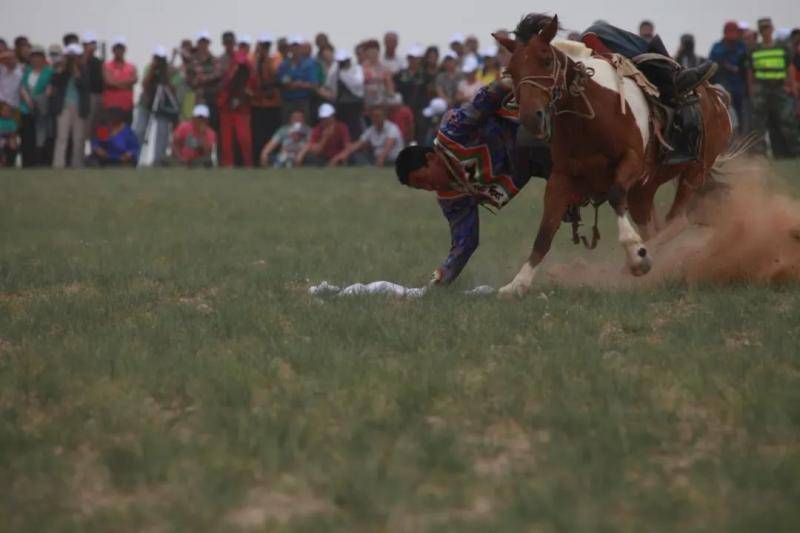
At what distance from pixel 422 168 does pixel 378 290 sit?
750 millimetres

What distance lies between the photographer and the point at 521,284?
29.6 feet

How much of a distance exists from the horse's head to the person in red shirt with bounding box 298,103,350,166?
16600 mm

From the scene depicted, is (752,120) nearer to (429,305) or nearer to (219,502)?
(429,305)

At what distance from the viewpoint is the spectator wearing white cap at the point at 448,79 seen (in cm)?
2520

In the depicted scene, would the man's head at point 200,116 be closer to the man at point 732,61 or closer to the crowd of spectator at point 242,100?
the crowd of spectator at point 242,100

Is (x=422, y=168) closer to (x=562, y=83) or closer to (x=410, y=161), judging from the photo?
(x=410, y=161)

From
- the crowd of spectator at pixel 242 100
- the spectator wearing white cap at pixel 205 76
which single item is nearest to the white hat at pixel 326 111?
the crowd of spectator at pixel 242 100

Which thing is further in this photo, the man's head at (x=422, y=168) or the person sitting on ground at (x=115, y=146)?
the person sitting on ground at (x=115, y=146)

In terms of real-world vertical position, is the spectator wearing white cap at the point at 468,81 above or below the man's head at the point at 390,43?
below

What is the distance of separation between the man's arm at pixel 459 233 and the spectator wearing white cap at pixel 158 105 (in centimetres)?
1723

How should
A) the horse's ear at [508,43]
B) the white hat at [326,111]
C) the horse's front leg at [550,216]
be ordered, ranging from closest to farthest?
the horse's ear at [508,43] → the horse's front leg at [550,216] → the white hat at [326,111]

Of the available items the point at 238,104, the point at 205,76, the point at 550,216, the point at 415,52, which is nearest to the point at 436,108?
the point at 415,52

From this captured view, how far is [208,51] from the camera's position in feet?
85.7

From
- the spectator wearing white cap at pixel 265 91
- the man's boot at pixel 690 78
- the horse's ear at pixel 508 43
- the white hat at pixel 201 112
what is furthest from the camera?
the spectator wearing white cap at pixel 265 91
